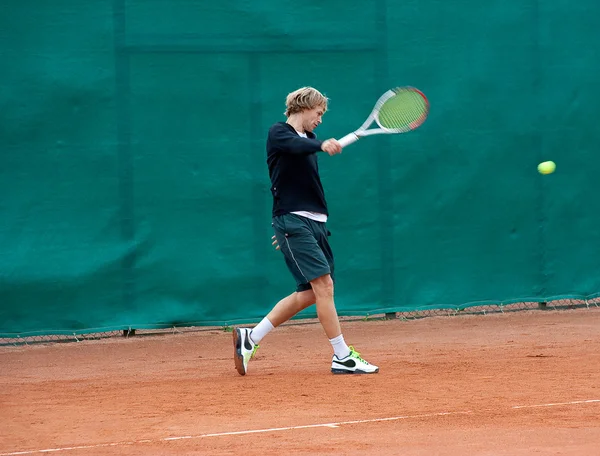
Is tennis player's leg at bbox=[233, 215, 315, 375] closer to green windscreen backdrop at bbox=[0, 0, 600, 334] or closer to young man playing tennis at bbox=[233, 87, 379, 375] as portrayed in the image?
young man playing tennis at bbox=[233, 87, 379, 375]

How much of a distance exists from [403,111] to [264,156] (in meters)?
2.04

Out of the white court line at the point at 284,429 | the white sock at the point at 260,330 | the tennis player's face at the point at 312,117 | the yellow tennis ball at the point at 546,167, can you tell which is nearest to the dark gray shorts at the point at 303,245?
the white sock at the point at 260,330

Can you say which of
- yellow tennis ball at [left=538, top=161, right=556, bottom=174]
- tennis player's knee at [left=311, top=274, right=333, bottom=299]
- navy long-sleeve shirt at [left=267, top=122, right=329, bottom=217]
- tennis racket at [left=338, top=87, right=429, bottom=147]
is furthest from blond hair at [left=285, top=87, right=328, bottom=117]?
yellow tennis ball at [left=538, top=161, right=556, bottom=174]

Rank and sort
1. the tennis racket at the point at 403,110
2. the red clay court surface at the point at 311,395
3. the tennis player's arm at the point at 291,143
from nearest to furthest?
1. the red clay court surface at the point at 311,395
2. the tennis player's arm at the point at 291,143
3. the tennis racket at the point at 403,110

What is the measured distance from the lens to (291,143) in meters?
5.59

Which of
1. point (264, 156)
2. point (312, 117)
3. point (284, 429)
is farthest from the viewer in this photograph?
point (264, 156)

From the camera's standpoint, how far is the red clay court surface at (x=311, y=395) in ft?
13.8

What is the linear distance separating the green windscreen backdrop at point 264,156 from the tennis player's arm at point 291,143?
2230mm

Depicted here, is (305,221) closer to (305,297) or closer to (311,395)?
(305,297)

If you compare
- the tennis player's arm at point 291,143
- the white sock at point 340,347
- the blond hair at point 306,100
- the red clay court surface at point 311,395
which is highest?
the blond hair at point 306,100

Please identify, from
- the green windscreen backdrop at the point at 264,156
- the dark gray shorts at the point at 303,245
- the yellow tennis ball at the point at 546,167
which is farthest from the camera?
the yellow tennis ball at the point at 546,167

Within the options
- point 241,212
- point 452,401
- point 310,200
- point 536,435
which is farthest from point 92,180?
point 536,435

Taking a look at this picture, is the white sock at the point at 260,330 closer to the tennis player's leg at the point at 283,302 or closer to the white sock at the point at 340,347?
the tennis player's leg at the point at 283,302

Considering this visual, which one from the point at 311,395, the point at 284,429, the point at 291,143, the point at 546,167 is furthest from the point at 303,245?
the point at 546,167
